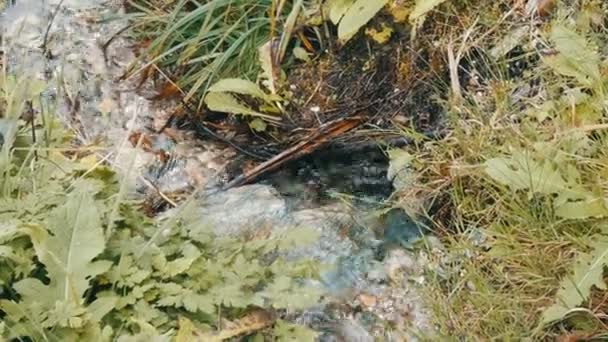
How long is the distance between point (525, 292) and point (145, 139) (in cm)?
159

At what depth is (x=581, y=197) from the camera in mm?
2145

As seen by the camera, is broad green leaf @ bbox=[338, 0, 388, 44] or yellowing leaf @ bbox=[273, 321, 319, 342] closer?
yellowing leaf @ bbox=[273, 321, 319, 342]

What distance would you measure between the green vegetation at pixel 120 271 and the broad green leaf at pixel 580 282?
0.59m

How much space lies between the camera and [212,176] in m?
3.03

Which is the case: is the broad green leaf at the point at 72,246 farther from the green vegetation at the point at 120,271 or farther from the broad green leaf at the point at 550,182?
the broad green leaf at the point at 550,182

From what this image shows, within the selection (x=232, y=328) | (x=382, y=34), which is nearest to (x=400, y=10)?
(x=382, y=34)

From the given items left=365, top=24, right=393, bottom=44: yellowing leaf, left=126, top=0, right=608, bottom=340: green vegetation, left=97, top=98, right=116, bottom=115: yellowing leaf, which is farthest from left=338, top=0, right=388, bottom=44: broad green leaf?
left=97, top=98, right=116, bottom=115: yellowing leaf

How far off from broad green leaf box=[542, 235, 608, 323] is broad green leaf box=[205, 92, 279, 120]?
1.36 meters

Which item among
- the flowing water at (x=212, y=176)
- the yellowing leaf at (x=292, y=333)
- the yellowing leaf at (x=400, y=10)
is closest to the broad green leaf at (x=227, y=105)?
the flowing water at (x=212, y=176)

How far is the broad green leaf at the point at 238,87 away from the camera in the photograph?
3021 millimetres

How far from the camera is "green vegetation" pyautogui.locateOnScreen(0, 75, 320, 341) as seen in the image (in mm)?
1961

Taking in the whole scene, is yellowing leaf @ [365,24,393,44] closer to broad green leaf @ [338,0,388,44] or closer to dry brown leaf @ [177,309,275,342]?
broad green leaf @ [338,0,388,44]

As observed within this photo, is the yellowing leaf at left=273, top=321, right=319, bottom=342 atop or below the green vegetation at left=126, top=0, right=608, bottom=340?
below

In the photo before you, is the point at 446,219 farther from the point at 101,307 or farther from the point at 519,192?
the point at 101,307
